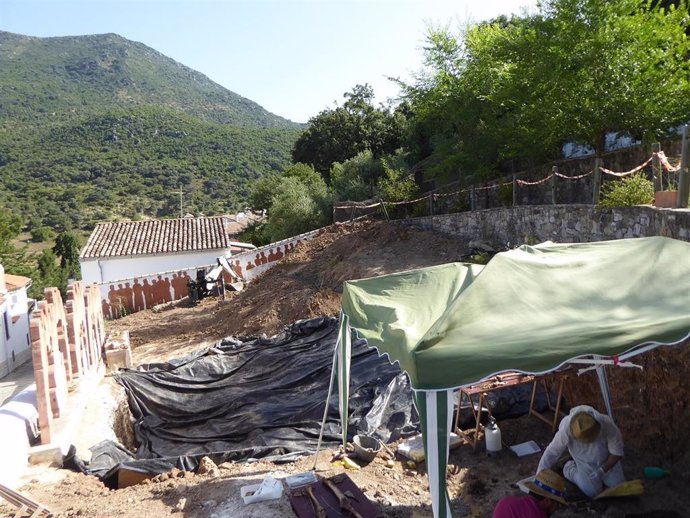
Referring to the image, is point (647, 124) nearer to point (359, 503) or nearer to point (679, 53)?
point (679, 53)

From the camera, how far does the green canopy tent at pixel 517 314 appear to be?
10.4 feet

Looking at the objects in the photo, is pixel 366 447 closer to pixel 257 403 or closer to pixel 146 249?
pixel 257 403

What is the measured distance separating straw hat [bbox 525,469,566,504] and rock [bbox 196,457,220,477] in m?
3.15

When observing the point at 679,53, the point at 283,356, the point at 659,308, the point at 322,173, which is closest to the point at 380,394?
the point at 283,356

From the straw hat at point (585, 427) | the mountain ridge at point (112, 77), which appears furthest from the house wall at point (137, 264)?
the mountain ridge at point (112, 77)

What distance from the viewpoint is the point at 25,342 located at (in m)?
16.3

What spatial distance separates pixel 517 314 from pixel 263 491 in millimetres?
2760

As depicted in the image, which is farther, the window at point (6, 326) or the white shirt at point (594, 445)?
the window at point (6, 326)

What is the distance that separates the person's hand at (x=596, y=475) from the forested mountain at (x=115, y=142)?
53.9m

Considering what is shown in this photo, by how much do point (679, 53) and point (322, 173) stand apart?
2562 centimetres

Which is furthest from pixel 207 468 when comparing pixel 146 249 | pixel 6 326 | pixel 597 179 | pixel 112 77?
pixel 112 77

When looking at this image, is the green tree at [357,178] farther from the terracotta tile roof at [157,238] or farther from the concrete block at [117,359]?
the concrete block at [117,359]

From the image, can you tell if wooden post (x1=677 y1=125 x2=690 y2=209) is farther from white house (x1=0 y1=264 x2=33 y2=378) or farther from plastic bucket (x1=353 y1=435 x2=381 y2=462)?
white house (x1=0 y1=264 x2=33 y2=378)

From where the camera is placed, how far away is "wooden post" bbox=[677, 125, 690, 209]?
6.26 meters
